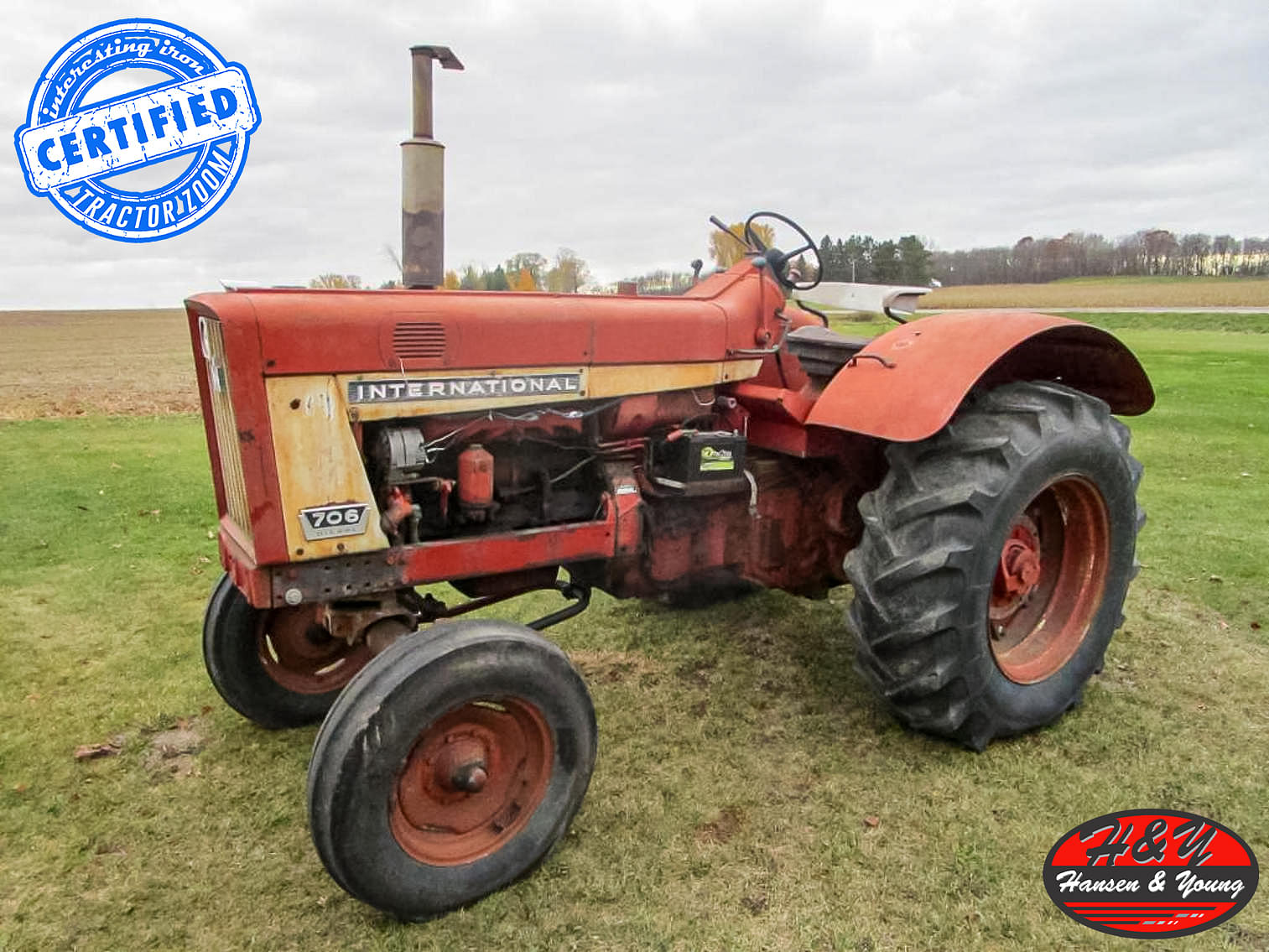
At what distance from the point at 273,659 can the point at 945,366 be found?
8.40 feet

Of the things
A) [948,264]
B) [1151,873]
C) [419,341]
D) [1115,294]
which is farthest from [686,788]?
[1115,294]

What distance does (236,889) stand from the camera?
2.55 meters

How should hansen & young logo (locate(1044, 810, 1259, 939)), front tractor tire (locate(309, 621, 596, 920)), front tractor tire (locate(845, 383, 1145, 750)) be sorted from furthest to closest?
front tractor tire (locate(845, 383, 1145, 750)) → hansen & young logo (locate(1044, 810, 1259, 939)) → front tractor tire (locate(309, 621, 596, 920))

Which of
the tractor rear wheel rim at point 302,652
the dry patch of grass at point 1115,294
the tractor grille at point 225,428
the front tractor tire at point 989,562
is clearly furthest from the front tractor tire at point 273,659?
the dry patch of grass at point 1115,294

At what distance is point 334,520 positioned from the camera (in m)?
2.61

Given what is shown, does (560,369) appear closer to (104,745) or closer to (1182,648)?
(104,745)

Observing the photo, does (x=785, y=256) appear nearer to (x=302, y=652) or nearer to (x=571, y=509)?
(x=571, y=509)

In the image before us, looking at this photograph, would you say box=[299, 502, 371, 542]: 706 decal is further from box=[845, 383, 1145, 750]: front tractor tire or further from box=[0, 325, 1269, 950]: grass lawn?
box=[845, 383, 1145, 750]: front tractor tire

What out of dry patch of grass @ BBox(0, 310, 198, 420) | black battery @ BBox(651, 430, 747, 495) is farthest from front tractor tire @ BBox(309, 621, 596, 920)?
dry patch of grass @ BBox(0, 310, 198, 420)

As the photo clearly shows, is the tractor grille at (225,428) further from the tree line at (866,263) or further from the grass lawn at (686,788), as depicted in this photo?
the tree line at (866,263)

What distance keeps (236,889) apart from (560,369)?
1.70 metres

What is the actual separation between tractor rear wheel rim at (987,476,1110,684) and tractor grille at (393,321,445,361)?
209cm

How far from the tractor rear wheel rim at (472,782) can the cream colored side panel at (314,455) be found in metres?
0.58

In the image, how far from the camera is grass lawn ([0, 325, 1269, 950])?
243 cm
